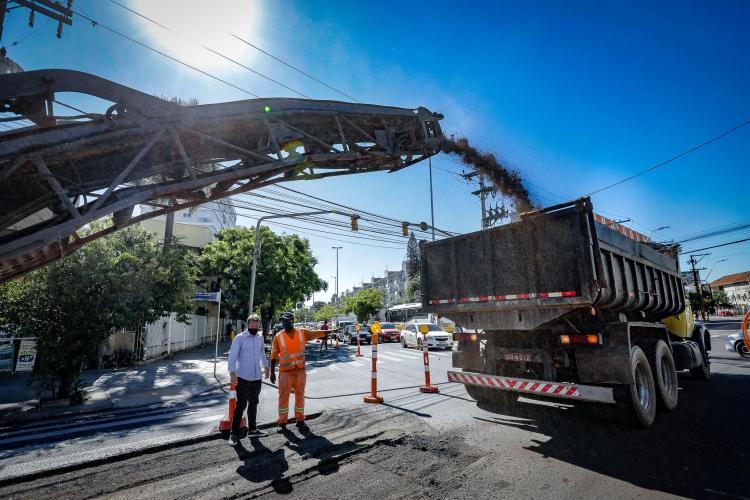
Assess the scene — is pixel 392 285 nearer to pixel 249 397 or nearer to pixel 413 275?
pixel 413 275

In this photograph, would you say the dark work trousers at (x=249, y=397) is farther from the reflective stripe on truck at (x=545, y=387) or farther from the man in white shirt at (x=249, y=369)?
the reflective stripe on truck at (x=545, y=387)

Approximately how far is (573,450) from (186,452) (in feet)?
15.2

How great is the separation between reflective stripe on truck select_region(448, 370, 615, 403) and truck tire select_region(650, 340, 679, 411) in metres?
1.67

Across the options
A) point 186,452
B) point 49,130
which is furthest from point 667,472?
point 49,130

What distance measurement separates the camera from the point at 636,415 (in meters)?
4.80

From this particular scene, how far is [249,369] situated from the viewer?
5.37m

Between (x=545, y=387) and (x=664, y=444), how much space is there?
4.59ft

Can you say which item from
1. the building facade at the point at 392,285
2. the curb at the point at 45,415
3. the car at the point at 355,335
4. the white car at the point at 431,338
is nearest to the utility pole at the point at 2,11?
the curb at the point at 45,415

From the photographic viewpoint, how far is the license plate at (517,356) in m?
5.56

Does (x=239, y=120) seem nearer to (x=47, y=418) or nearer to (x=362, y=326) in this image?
(x=47, y=418)

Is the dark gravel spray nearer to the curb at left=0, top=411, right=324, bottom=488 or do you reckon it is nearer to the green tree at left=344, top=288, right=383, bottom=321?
the curb at left=0, top=411, right=324, bottom=488

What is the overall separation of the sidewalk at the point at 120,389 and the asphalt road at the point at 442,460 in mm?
2705

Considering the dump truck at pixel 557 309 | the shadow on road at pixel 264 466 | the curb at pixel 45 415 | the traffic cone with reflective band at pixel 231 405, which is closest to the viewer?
the shadow on road at pixel 264 466

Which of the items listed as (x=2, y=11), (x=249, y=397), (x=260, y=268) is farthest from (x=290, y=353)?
(x=260, y=268)
